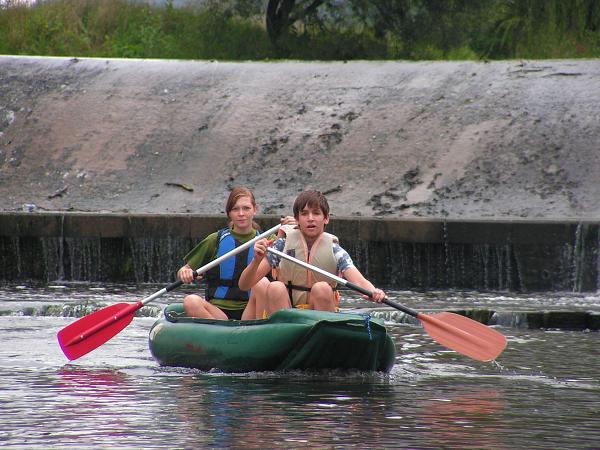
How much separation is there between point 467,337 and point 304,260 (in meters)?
1.11

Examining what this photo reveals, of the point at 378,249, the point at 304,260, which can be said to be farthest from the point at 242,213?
the point at 378,249

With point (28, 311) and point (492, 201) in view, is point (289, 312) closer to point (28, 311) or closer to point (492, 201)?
point (28, 311)

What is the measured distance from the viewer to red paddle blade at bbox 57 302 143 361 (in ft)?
29.5

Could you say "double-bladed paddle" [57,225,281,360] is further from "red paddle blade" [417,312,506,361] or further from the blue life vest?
"red paddle blade" [417,312,506,361]

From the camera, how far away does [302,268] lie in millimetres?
8594

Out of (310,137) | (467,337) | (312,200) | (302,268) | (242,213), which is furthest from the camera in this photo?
(310,137)

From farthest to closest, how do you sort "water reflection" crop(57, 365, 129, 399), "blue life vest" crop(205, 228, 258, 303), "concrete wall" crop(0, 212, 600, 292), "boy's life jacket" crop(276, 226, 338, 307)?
"concrete wall" crop(0, 212, 600, 292)
"blue life vest" crop(205, 228, 258, 303)
"boy's life jacket" crop(276, 226, 338, 307)
"water reflection" crop(57, 365, 129, 399)

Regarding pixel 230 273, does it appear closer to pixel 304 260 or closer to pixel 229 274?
pixel 229 274

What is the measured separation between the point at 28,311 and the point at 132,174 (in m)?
7.45

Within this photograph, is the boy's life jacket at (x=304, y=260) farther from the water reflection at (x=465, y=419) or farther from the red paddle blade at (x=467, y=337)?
the water reflection at (x=465, y=419)

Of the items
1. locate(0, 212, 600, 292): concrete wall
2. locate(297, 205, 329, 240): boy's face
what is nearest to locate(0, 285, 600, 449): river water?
locate(297, 205, 329, 240): boy's face

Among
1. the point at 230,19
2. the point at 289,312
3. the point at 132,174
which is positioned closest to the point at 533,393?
the point at 289,312

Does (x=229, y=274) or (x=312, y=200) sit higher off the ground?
(x=312, y=200)

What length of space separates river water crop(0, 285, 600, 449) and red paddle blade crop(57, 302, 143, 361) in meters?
0.12
